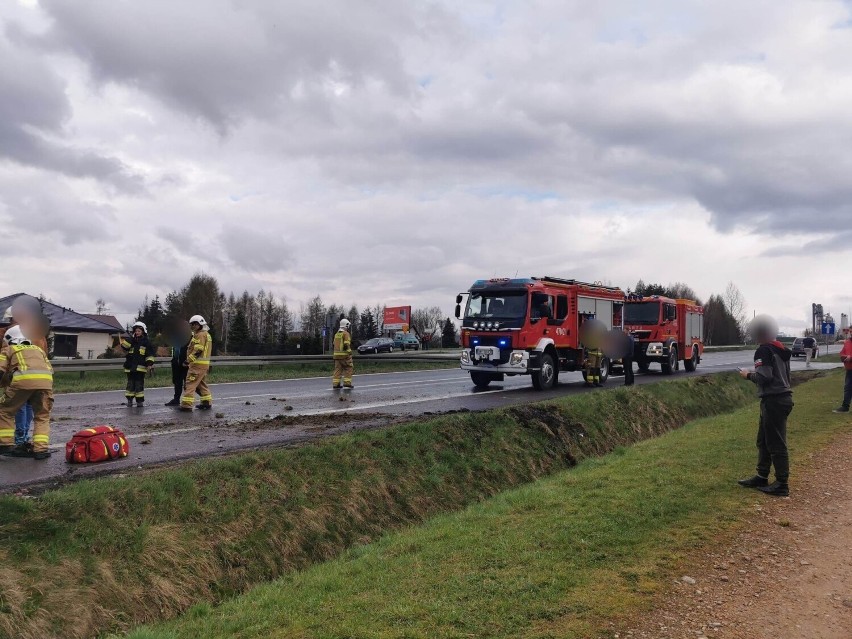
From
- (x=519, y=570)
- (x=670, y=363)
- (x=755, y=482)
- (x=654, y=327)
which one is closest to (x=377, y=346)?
Answer: (x=670, y=363)

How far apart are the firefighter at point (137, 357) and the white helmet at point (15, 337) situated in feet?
15.4

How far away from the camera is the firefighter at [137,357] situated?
12.4 m

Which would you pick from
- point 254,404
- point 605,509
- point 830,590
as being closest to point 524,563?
point 605,509

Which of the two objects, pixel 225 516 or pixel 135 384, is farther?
pixel 135 384

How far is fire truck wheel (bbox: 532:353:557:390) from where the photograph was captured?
1730 cm

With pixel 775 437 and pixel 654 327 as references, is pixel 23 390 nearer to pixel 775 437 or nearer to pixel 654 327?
pixel 775 437

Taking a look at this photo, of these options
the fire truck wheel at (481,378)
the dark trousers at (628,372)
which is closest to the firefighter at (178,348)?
the fire truck wheel at (481,378)

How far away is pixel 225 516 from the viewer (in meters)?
6.49

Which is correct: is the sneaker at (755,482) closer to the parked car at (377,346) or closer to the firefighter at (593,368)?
the firefighter at (593,368)

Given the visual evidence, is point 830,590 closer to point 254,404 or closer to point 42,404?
point 42,404

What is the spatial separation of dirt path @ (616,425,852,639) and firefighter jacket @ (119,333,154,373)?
1078 centimetres

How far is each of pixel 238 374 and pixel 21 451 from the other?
51.0 feet

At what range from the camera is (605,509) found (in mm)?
6469

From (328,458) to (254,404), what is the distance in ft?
19.4
